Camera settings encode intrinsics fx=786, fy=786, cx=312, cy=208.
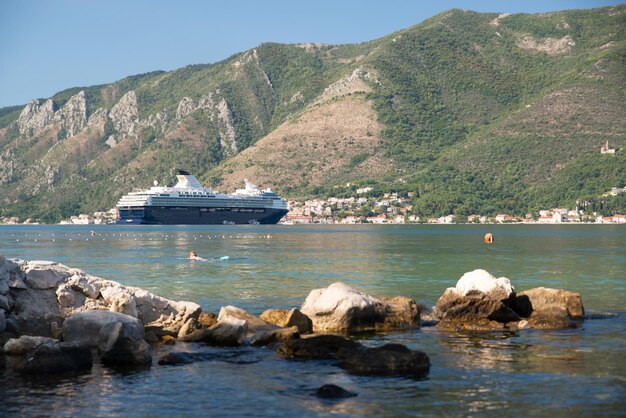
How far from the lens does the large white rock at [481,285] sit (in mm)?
24422

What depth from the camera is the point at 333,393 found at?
49.4 ft

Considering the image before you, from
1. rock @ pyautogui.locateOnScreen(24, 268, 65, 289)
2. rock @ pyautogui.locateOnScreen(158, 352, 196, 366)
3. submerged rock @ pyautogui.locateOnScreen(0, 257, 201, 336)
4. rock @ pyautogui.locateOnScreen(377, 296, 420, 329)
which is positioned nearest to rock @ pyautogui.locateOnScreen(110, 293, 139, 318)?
submerged rock @ pyautogui.locateOnScreen(0, 257, 201, 336)

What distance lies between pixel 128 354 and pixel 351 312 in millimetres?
7198

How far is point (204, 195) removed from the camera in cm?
18425

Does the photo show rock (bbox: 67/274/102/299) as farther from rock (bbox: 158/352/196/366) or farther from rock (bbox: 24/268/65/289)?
rock (bbox: 158/352/196/366)

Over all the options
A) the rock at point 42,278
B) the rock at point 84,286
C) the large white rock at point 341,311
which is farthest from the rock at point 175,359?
the rock at point 42,278

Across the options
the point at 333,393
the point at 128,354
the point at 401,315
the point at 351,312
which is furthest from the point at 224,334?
the point at 333,393

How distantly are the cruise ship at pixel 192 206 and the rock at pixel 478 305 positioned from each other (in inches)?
6207

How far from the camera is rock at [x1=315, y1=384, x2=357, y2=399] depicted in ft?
49.2

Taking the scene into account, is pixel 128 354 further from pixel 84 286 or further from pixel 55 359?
pixel 84 286

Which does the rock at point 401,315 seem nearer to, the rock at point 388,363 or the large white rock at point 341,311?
the large white rock at point 341,311

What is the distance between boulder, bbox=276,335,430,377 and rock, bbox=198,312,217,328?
4184mm

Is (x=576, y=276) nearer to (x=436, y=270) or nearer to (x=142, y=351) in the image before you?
(x=436, y=270)

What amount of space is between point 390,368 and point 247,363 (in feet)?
11.3
